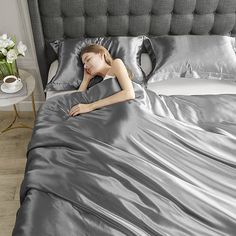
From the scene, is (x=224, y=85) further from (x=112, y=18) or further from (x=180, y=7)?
(x=112, y=18)

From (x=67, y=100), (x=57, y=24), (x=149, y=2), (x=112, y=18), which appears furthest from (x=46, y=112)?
(x=149, y=2)

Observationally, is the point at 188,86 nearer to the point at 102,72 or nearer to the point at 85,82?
the point at 102,72

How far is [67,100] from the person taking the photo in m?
2.08

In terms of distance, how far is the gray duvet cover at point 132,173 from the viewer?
52.4 inches

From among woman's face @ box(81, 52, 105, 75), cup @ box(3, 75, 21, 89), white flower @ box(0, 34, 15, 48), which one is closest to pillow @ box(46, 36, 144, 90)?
woman's face @ box(81, 52, 105, 75)

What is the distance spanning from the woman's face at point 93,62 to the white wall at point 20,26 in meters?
0.59

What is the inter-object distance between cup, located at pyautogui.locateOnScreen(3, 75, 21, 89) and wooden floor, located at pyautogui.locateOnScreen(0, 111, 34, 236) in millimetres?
599

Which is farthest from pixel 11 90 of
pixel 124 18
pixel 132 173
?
pixel 132 173

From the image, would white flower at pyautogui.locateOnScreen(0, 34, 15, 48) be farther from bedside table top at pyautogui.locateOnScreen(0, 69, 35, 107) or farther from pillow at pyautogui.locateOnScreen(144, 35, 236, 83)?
pillow at pyautogui.locateOnScreen(144, 35, 236, 83)

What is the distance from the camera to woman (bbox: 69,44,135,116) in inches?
75.5

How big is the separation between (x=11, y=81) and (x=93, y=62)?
634 millimetres

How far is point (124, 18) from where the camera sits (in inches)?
91.3

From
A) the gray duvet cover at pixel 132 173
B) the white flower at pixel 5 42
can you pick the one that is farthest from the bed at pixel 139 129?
the white flower at pixel 5 42

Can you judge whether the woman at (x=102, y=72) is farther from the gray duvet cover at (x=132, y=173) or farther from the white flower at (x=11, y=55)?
the white flower at (x=11, y=55)
